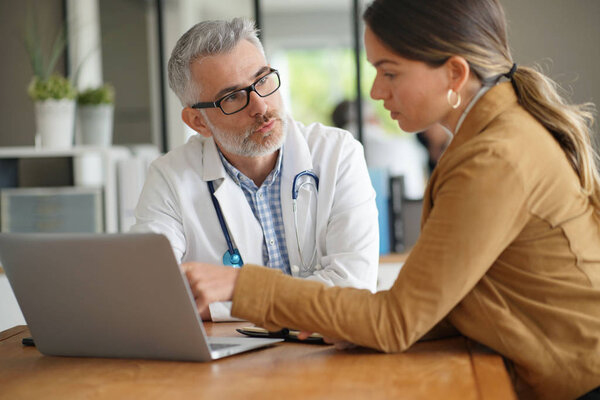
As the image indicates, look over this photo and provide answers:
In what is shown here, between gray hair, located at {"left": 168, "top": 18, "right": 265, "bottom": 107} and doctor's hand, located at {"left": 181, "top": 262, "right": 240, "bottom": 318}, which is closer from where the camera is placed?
doctor's hand, located at {"left": 181, "top": 262, "right": 240, "bottom": 318}

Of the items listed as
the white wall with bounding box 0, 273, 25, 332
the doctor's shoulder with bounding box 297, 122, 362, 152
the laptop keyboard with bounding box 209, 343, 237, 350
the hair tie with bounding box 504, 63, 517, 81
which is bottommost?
the white wall with bounding box 0, 273, 25, 332

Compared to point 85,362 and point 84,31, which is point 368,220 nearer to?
point 85,362

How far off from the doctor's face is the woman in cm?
73

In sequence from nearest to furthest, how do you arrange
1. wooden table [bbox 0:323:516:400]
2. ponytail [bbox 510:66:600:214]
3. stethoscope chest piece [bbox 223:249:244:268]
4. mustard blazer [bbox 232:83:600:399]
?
wooden table [bbox 0:323:516:400], mustard blazer [bbox 232:83:600:399], ponytail [bbox 510:66:600:214], stethoscope chest piece [bbox 223:249:244:268]

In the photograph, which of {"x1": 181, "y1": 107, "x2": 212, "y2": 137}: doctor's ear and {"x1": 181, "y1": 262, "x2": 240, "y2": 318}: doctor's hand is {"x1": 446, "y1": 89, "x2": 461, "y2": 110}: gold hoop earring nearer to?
{"x1": 181, "y1": 262, "x2": 240, "y2": 318}: doctor's hand

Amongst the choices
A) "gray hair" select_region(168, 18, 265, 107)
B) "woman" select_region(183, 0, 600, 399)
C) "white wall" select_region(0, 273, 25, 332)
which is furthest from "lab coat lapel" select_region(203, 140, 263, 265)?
"white wall" select_region(0, 273, 25, 332)

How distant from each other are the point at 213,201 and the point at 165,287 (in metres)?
0.88

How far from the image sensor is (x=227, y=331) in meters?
1.40

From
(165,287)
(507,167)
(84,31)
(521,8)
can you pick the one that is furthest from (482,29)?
(84,31)

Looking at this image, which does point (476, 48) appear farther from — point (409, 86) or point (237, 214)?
point (237, 214)

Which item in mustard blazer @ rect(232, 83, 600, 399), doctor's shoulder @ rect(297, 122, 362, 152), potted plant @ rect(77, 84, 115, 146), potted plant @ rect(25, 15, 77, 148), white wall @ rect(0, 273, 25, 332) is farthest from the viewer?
potted plant @ rect(77, 84, 115, 146)

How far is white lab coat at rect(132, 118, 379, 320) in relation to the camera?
72.4 inches

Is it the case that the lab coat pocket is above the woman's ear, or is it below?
below

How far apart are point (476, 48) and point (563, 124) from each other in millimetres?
183
